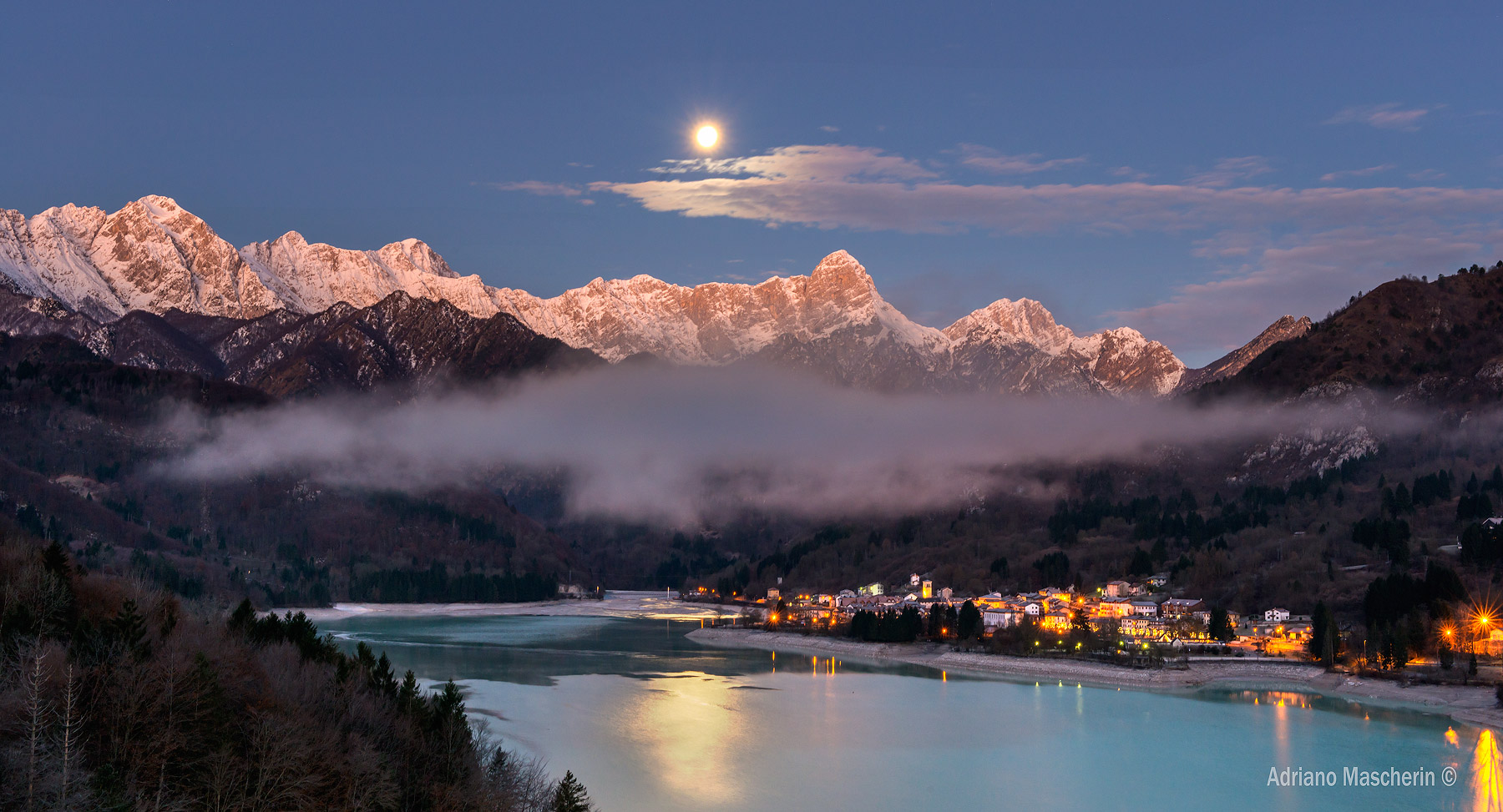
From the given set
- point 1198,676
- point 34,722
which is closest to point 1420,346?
point 1198,676

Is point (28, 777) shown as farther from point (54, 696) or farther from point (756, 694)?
point (756, 694)

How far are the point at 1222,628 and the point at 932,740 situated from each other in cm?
4464

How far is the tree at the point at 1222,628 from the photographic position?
306ft

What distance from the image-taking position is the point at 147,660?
31297 millimetres

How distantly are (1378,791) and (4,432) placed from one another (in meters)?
193

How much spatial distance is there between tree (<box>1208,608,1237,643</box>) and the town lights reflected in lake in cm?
1468

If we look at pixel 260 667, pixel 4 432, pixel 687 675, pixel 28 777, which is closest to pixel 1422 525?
pixel 687 675

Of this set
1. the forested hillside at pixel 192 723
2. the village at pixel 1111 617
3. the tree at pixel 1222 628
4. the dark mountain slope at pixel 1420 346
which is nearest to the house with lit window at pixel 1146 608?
the village at pixel 1111 617

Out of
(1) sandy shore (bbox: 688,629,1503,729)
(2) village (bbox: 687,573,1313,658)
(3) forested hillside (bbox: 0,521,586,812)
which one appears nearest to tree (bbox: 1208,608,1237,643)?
(2) village (bbox: 687,573,1313,658)

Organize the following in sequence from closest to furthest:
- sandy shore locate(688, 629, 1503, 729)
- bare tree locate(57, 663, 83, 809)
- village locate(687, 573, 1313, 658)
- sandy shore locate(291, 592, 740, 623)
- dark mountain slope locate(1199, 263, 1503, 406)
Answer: bare tree locate(57, 663, 83, 809) → sandy shore locate(688, 629, 1503, 729) → village locate(687, 573, 1313, 658) → sandy shore locate(291, 592, 740, 623) → dark mountain slope locate(1199, 263, 1503, 406)

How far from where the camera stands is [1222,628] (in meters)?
93.3

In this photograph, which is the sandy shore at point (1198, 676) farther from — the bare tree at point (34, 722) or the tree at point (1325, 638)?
the bare tree at point (34, 722)

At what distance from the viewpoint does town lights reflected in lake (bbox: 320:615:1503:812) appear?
4741 centimetres

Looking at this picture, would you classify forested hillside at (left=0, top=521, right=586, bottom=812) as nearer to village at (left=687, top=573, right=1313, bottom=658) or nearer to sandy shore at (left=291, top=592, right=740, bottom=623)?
village at (left=687, top=573, right=1313, bottom=658)
